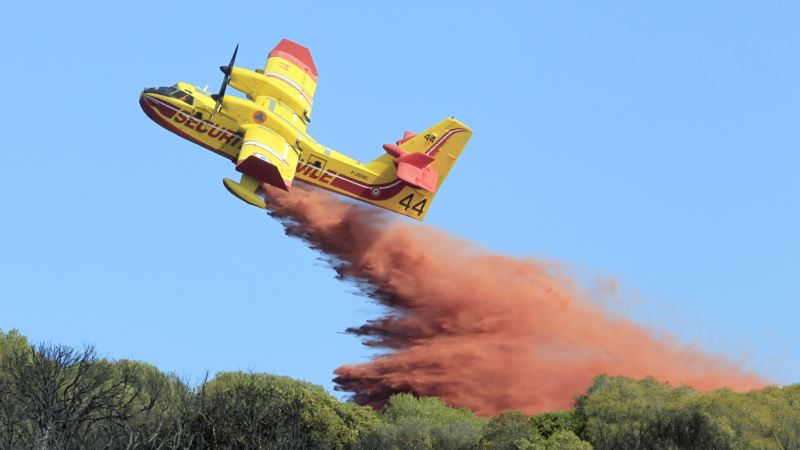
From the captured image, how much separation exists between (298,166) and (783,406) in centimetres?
2653

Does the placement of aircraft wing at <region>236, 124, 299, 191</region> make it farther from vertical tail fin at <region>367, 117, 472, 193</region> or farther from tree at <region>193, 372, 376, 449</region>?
tree at <region>193, 372, 376, 449</region>

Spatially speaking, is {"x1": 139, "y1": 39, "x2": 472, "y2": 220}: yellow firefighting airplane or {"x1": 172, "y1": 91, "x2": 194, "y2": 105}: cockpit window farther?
{"x1": 172, "y1": 91, "x2": 194, "y2": 105}: cockpit window

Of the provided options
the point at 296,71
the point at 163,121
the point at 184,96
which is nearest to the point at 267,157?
the point at 184,96

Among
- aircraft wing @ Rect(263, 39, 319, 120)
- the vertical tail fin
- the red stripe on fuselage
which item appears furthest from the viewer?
aircraft wing @ Rect(263, 39, 319, 120)

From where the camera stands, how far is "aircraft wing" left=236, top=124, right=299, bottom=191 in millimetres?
76625

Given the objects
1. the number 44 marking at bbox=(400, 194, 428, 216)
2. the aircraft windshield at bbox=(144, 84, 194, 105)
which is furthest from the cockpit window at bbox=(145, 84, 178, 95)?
the number 44 marking at bbox=(400, 194, 428, 216)

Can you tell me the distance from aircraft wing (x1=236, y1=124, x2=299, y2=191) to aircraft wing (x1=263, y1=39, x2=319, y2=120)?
179 inches

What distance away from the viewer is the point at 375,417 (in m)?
82.8

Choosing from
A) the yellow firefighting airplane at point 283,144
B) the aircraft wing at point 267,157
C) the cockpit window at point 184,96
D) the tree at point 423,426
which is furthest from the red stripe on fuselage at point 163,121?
the tree at point 423,426

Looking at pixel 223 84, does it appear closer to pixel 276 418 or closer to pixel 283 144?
pixel 283 144

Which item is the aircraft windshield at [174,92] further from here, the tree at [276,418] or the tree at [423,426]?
the tree at [423,426]

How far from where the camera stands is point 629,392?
274 ft

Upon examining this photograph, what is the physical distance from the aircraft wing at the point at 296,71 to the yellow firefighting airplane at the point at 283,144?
10 cm

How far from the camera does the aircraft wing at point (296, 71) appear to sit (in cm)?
8428
